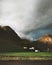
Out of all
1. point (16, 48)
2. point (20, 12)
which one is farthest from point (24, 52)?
point (20, 12)

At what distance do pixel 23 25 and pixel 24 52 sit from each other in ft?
1.54

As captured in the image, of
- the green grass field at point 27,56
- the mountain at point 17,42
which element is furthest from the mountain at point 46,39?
the green grass field at point 27,56

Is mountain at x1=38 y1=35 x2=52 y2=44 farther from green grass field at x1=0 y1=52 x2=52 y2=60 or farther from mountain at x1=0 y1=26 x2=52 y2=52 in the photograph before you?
green grass field at x1=0 y1=52 x2=52 y2=60

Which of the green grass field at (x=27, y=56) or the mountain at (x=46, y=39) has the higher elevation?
the mountain at (x=46, y=39)

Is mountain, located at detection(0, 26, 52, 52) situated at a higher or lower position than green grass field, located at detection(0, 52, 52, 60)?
higher

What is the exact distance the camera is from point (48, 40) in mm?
5266

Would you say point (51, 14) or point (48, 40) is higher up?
point (51, 14)

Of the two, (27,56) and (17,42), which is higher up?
(17,42)

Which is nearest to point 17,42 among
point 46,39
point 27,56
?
point 27,56

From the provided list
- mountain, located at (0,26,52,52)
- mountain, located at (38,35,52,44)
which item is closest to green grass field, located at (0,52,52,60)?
mountain, located at (0,26,52,52)

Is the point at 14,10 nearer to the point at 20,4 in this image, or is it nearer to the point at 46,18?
the point at 20,4

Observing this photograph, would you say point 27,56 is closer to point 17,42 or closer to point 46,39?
point 17,42

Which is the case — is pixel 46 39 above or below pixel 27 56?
above

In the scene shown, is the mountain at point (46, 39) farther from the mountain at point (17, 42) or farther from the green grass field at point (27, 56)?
the green grass field at point (27, 56)
